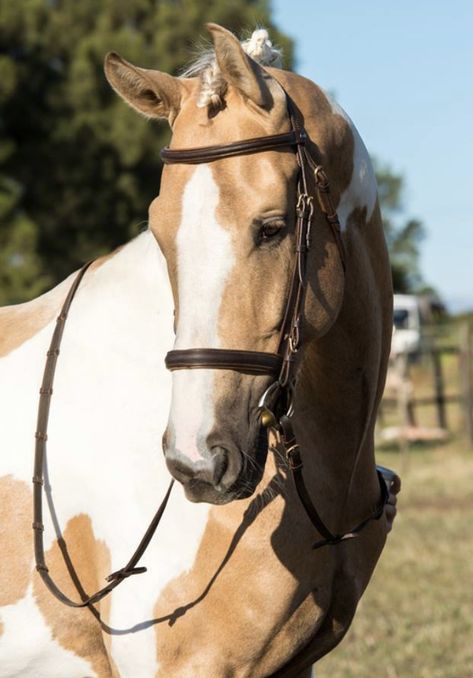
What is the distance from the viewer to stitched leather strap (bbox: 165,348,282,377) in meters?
2.35

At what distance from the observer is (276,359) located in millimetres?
2461

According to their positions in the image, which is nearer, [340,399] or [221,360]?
[221,360]

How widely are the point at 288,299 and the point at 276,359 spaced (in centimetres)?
16

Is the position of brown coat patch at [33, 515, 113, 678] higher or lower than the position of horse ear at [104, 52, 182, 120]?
lower

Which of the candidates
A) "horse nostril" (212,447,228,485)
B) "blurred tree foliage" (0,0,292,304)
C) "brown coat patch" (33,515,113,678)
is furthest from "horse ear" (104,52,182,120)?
"blurred tree foliage" (0,0,292,304)

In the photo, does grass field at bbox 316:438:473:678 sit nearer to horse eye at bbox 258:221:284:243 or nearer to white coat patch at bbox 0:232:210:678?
→ white coat patch at bbox 0:232:210:678

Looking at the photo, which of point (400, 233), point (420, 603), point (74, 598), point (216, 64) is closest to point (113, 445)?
point (74, 598)

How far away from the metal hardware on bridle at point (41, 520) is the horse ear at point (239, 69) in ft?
3.30

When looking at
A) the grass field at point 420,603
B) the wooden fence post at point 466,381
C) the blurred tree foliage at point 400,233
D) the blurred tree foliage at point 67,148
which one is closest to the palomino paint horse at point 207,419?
the grass field at point 420,603

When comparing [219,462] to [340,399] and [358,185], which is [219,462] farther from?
[358,185]

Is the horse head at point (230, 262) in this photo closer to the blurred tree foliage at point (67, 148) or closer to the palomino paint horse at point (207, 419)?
the palomino paint horse at point (207, 419)

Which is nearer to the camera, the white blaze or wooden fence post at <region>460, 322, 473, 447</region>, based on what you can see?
the white blaze

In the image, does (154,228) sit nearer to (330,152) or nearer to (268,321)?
(268,321)

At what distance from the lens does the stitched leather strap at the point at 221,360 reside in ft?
7.72
